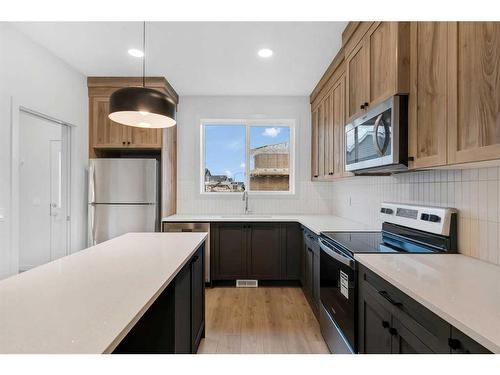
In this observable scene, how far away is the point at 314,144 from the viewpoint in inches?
150

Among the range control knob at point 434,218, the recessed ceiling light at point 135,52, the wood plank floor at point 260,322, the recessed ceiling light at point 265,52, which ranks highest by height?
the recessed ceiling light at point 135,52

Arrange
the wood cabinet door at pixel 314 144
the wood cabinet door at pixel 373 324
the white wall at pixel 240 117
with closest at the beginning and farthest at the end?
the wood cabinet door at pixel 373 324
the wood cabinet door at pixel 314 144
the white wall at pixel 240 117

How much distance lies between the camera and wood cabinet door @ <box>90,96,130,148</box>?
11.3 feet

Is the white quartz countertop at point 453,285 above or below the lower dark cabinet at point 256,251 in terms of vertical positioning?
above

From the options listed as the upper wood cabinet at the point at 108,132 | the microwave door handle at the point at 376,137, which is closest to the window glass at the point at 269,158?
the upper wood cabinet at the point at 108,132

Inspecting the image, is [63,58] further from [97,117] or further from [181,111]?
[181,111]

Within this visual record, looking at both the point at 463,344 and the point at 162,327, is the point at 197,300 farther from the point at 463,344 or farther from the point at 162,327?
the point at 463,344

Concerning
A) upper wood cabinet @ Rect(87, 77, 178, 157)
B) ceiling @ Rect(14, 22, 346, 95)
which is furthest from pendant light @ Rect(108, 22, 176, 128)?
upper wood cabinet @ Rect(87, 77, 178, 157)

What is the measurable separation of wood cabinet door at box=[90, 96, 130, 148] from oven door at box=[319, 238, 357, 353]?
2712 mm

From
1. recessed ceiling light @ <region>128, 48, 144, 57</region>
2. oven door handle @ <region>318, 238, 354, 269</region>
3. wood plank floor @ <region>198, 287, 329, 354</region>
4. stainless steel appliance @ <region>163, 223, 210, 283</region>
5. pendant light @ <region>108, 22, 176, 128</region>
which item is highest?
recessed ceiling light @ <region>128, 48, 144, 57</region>

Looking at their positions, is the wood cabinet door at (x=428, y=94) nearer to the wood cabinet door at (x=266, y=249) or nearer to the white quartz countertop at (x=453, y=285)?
the white quartz countertop at (x=453, y=285)

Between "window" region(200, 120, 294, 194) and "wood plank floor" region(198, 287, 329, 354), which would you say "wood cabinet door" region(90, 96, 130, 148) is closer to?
"window" region(200, 120, 294, 194)

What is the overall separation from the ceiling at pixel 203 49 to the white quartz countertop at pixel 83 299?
1880mm

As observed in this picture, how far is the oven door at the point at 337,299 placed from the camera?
1.62 metres
